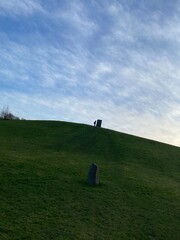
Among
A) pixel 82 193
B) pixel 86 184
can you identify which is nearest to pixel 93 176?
pixel 86 184

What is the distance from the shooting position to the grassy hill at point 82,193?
14478mm

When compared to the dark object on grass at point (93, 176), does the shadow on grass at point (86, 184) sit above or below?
below

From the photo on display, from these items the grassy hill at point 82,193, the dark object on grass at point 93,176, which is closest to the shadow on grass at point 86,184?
the grassy hill at point 82,193

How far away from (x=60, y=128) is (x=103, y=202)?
2651 centimetres

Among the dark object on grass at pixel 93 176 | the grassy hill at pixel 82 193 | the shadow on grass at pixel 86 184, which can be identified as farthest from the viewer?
the dark object on grass at pixel 93 176

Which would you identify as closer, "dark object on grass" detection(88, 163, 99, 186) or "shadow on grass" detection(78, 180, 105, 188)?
"shadow on grass" detection(78, 180, 105, 188)

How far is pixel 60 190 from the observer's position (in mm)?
18688

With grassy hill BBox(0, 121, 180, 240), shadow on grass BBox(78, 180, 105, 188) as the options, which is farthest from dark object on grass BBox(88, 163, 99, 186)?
grassy hill BBox(0, 121, 180, 240)

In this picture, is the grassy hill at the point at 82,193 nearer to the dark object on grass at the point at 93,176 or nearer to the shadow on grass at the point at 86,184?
the shadow on grass at the point at 86,184

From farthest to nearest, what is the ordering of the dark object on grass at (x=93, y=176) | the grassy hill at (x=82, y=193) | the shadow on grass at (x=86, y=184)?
the dark object on grass at (x=93, y=176) → the shadow on grass at (x=86, y=184) → the grassy hill at (x=82, y=193)

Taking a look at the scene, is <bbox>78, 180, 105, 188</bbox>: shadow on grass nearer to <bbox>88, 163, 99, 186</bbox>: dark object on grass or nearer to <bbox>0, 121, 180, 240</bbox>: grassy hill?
<bbox>0, 121, 180, 240</bbox>: grassy hill

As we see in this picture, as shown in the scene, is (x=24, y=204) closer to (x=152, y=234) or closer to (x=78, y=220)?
(x=78, y=220)

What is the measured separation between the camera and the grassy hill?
14478 mm

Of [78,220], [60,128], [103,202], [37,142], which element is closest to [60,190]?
[103,202]
